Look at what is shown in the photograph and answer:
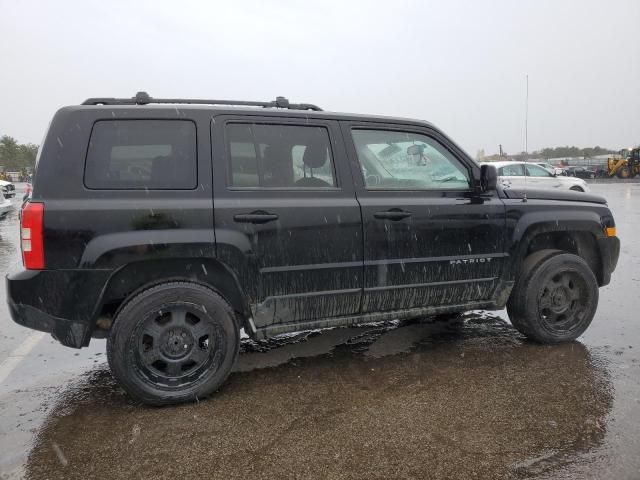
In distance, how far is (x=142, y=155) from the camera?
2975 millimetres

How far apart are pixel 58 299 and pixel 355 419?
1860mm

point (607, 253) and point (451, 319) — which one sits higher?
point (607, 253)

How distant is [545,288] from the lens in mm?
3896

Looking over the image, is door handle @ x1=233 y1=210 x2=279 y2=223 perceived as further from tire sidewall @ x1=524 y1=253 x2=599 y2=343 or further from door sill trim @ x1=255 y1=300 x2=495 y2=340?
tire sidewall @ x1=524 y1=253 x2=599 y2=343

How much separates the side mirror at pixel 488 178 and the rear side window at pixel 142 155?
6.97 ft

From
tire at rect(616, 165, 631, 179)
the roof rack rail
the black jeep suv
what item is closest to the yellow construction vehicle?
tire at rect(616, 165, 631, 179)

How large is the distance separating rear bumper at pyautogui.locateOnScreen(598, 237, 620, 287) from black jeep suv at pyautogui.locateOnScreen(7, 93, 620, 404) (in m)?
0.48

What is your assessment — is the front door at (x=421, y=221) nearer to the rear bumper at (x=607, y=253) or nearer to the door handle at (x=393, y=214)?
the door handle at (x=393, y=214)

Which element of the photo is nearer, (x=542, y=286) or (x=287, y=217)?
(x=287, y=217)

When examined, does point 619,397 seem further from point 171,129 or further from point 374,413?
point 171,129

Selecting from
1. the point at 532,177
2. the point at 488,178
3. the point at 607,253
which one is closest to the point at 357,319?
the point at 488,178

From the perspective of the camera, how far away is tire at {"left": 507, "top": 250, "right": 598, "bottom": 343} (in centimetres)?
383

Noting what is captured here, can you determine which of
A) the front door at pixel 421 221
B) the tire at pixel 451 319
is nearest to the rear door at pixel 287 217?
the front door at pixel 421 221

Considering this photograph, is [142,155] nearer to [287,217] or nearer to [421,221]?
[287,217]
